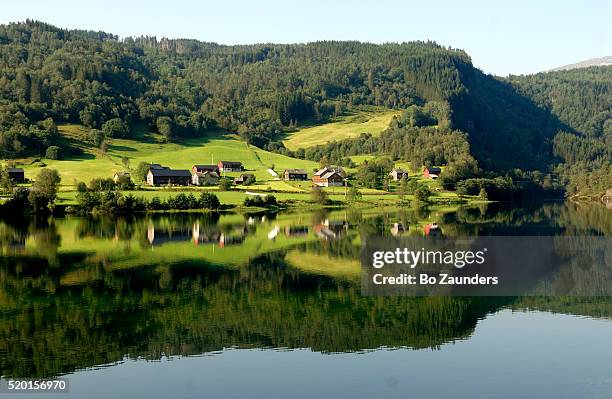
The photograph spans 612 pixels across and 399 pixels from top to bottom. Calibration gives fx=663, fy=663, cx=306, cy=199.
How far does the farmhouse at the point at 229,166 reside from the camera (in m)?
136

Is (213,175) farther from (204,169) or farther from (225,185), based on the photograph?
(225,185)

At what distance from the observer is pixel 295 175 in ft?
442

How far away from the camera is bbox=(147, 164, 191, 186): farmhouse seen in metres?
119

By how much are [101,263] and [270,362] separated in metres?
25.3

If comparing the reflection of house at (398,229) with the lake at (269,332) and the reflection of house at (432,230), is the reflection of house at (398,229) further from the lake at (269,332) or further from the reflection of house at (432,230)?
the lake at (269,332)

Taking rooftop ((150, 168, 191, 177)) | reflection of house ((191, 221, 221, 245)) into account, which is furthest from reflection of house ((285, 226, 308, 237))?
rooftop ((150, 168, 191, 177))

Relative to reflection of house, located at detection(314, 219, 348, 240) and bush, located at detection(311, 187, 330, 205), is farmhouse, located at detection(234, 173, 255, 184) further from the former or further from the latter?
reflection of house, located at detection(314, 219, 348, 240)

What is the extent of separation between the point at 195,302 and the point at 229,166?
10201cm

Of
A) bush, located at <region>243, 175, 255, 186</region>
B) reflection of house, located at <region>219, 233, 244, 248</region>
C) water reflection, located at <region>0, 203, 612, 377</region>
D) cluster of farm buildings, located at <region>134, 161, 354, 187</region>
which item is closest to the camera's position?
water reflection, located at <region>0, 203, 612, 377</region>

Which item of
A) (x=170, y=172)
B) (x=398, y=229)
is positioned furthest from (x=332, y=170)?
(x=398, y=229)

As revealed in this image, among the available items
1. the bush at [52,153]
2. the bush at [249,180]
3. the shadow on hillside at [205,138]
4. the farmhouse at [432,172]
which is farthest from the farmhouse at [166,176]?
the farmhouse at [432,172]

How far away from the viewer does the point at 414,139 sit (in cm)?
16475

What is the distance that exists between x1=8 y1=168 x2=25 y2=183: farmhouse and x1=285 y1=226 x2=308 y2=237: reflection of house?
177 feet

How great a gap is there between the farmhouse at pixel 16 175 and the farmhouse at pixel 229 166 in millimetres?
39816
